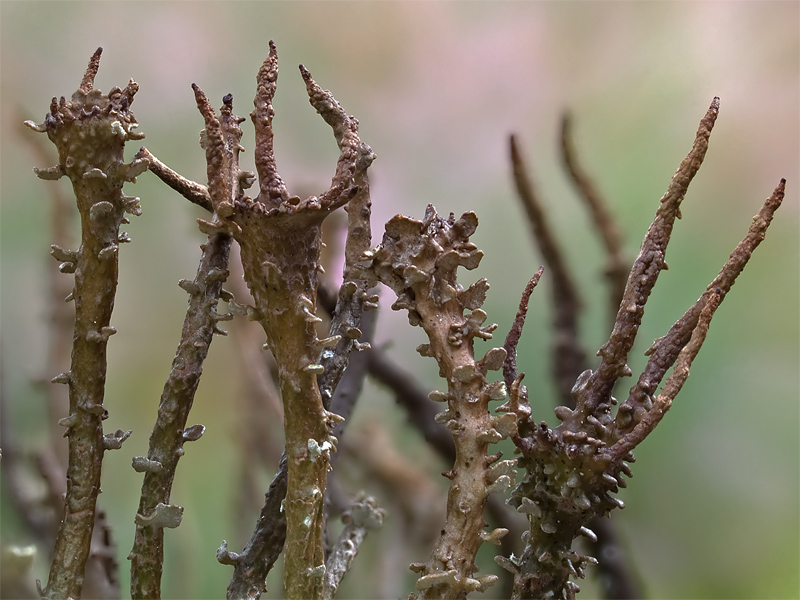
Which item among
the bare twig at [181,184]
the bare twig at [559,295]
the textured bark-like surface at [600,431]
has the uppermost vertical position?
the bare twig at [559,295]

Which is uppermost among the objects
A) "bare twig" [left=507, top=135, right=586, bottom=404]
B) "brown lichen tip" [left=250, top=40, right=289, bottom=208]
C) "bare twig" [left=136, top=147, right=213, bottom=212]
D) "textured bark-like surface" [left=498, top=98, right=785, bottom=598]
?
"bare twig" [left=507, top=135, right=586, bottom=404]

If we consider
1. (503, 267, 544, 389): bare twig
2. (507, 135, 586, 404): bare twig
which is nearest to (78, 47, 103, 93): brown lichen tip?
(503, 267, 544, 389): bare twig

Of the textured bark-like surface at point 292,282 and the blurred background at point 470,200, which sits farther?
the blurred background at point 470,200

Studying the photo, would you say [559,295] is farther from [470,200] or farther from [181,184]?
[181,184]

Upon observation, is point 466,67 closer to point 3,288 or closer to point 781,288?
point 781,288

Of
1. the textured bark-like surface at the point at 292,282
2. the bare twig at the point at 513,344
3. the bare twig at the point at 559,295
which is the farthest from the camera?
the bare twig at the point at 559,295

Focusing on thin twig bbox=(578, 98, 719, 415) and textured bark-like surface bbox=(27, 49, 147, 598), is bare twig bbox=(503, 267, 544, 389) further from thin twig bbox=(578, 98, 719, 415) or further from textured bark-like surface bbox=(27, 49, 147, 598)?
textured bark-like surface bbox=(27, 49, 147, 598)

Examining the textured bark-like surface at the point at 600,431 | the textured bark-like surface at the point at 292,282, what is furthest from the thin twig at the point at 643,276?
the textured bark-like surface at the point at 292,282

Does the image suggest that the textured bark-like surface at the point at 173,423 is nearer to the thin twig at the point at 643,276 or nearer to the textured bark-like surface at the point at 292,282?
the textured bark-like surface at the point at 292,282
